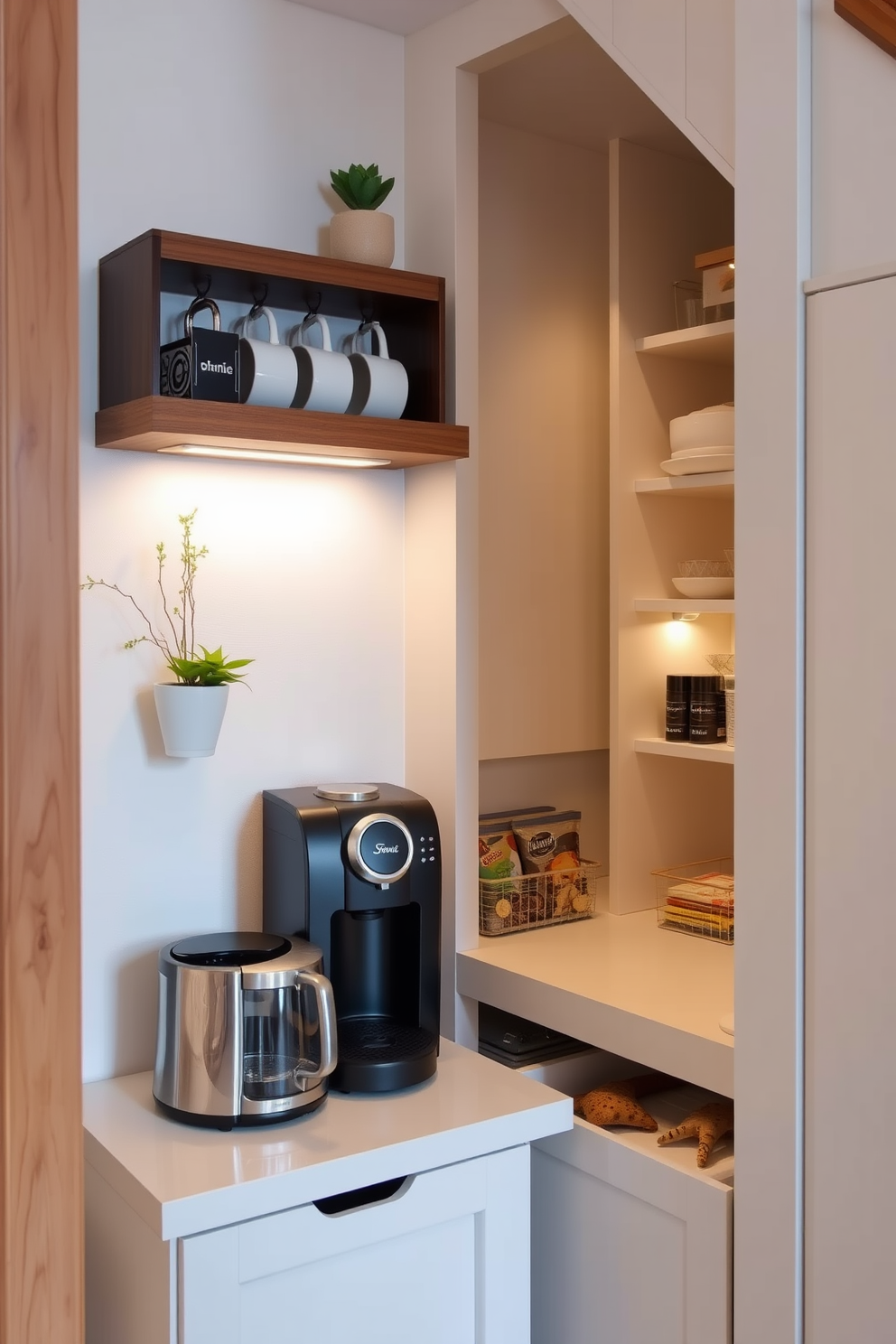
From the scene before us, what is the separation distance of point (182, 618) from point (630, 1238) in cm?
116

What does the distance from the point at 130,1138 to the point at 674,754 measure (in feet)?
3.73

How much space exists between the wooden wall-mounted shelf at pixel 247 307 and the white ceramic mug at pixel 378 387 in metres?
0.04

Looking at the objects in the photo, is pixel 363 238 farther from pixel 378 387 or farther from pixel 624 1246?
pixel 624 1246

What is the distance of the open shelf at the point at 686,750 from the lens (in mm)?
2135

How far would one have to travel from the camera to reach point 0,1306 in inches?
56.0

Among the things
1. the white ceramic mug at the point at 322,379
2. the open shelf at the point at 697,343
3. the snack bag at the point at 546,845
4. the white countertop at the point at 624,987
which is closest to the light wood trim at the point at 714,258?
the open shelf at the point at 697,343

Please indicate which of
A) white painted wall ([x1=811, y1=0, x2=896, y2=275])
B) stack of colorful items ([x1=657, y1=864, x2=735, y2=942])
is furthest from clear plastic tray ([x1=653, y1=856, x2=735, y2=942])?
white painted wall ([x1=811, y1=0, x2=896, y2=275])

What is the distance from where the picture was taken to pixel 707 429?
7.24 feet

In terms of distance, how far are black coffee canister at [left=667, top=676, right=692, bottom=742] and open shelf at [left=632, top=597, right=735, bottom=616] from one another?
14 centimetres

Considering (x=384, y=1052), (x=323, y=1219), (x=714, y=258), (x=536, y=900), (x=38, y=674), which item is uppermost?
(x=714, y=258)

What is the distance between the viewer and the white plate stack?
7.19ft

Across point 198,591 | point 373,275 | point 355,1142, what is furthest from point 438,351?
point 355,1142

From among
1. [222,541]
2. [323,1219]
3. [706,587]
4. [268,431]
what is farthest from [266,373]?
[323,1219]

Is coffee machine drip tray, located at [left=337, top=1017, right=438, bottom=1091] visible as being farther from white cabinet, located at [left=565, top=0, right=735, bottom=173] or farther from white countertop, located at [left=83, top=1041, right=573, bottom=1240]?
white cabinet, located at [left=565, top=0, right=735, bottom=173]
